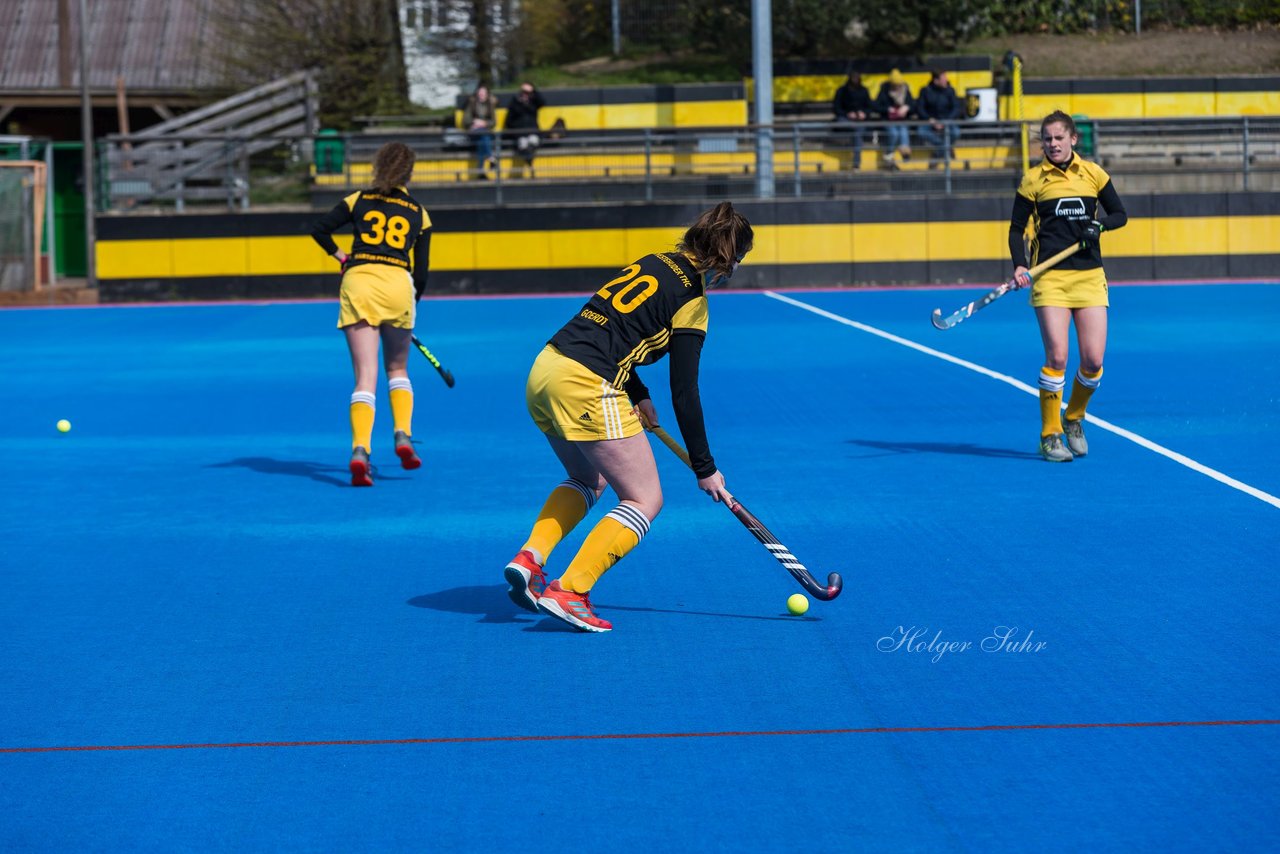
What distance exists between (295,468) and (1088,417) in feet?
17.9

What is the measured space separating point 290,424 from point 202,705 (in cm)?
736

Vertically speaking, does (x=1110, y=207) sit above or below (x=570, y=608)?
above

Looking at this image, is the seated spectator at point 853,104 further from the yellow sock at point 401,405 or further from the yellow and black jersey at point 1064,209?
the yellow sock at point 401,405

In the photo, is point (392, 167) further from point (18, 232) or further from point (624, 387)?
point (18, 232)

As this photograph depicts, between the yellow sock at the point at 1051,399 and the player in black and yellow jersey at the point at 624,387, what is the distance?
4.57 m

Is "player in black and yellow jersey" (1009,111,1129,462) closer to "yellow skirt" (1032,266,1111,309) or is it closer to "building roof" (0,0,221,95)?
"yellow skirt" (1032,266,1111,309)

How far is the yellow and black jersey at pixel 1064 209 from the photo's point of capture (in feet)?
34.4

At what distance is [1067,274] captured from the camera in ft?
34.4

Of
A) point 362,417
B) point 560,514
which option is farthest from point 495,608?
point 362,417

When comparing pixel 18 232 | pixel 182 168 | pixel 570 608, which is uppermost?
pixel 182 168

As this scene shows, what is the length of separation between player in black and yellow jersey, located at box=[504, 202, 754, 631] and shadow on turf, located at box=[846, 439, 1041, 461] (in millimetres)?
4582

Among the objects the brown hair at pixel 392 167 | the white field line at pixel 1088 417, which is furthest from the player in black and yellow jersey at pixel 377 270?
the white field line at pixel 1088 417

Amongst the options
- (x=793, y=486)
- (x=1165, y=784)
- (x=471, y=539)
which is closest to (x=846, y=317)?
(x=793, y=486)

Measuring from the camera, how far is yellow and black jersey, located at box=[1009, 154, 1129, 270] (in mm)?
10500
